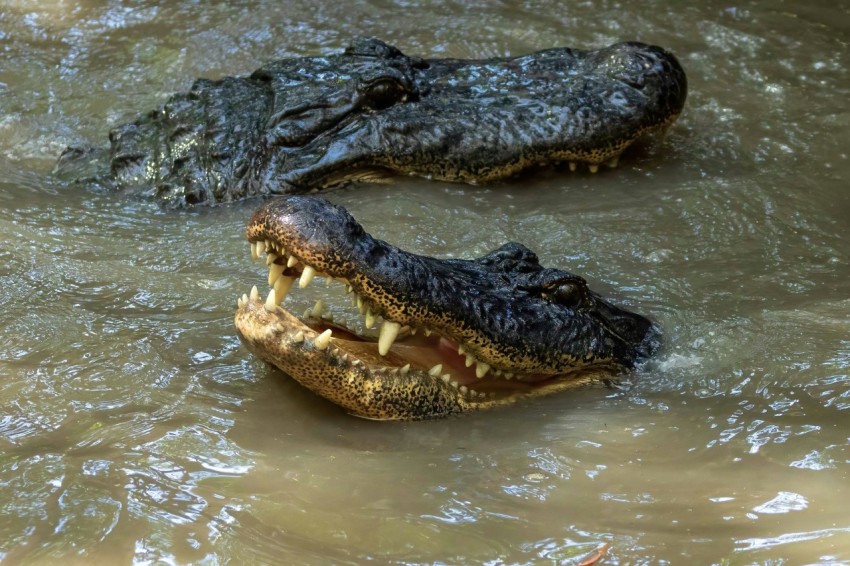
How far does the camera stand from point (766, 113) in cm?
765

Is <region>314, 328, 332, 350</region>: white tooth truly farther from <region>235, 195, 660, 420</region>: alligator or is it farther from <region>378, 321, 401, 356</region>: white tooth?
<region>378, 321, 401, 356</region>: white tooth

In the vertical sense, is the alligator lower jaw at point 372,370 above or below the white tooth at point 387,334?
below

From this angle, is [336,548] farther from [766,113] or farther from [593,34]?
[593,34]

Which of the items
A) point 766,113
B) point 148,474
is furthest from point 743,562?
point 766,113

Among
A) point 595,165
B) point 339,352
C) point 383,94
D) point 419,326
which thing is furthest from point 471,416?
point 383,94

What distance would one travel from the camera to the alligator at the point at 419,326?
3.71 m

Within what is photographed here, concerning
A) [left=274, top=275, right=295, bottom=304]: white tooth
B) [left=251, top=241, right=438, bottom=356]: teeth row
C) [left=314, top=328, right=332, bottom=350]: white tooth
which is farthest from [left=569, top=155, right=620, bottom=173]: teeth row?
[left=314, top=328, right=332, bottom=350]: white tooth

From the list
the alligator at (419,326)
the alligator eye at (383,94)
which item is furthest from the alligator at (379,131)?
the alligator at (419,326)

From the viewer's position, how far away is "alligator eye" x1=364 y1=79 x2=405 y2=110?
22.4ft

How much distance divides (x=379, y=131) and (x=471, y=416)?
3.08 m

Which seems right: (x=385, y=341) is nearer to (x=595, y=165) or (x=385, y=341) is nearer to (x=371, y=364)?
(x=371, y=364)

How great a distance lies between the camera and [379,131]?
264 inches

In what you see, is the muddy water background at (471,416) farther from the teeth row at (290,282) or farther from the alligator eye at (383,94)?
the alligator eye at (383,94)

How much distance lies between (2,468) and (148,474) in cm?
50
